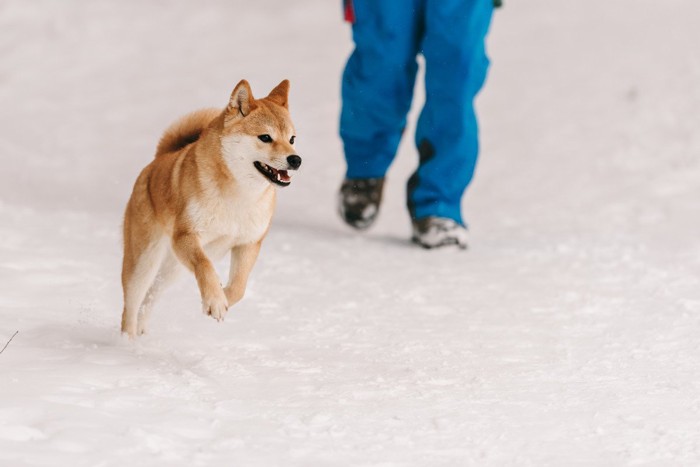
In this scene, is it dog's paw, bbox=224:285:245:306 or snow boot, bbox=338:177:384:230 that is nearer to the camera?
dog's paw, bbox=224:285:245:306

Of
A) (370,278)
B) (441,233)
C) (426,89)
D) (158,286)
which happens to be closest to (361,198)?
(441,233)

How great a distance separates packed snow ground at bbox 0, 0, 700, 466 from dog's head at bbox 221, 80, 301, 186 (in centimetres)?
55

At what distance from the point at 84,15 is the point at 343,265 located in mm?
4818

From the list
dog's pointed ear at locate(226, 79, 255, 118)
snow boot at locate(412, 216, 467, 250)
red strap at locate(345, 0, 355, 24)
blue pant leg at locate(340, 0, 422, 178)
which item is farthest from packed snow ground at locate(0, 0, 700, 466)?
red strap at locate(345, 0, 355, 24)

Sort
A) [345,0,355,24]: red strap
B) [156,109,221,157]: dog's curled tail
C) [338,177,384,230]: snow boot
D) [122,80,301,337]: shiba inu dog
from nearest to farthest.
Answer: [122,80,301,337]: shiba inu dog → [156,109,221,157]: dog's curled tail → [345,0,355,24]: red strap → [338,177,384,230]: snow boot

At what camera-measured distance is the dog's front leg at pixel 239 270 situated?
3334mm

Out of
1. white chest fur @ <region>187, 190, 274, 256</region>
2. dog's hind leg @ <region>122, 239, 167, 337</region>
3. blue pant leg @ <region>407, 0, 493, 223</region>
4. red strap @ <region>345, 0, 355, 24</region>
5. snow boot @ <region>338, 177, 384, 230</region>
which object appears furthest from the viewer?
snow boot @ <region>338, 177, 384, 230</region>

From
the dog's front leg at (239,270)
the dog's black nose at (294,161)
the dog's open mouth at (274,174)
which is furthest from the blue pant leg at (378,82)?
the dog's black nose at (294,161)

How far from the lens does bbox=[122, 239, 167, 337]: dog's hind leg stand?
3.48 meters

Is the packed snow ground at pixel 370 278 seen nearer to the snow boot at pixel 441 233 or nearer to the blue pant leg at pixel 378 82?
the snow boot at pixel 441 233

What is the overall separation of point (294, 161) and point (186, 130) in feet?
2.53

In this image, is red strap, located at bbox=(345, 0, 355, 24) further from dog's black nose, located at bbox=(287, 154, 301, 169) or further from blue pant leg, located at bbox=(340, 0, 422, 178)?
dog's black nose, located at bbox=(287, 154, 301, 169)

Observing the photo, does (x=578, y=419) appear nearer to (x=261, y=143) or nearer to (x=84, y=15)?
(x=261, y=143)

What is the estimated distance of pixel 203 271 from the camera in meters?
3.18
